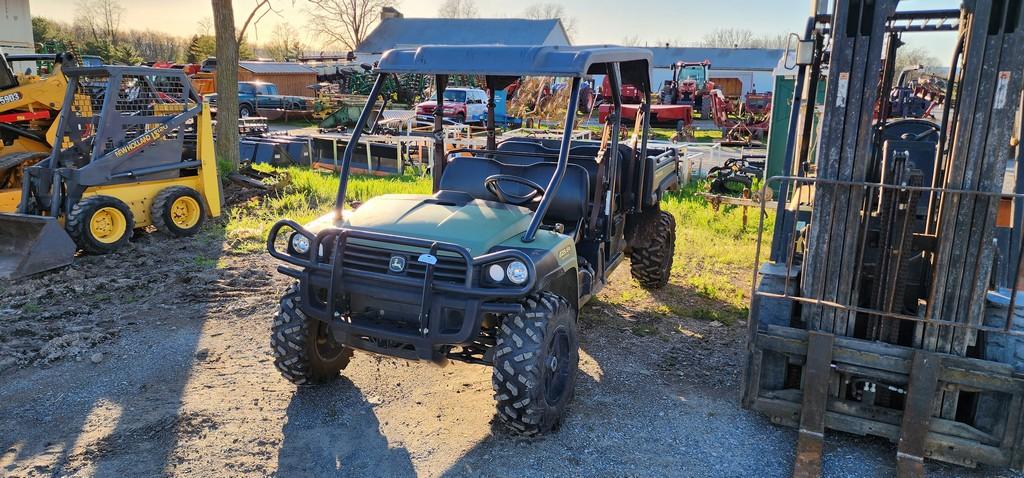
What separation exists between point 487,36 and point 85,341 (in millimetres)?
44931

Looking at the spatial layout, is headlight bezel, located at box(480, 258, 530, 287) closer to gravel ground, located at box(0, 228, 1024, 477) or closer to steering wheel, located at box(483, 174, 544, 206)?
gravel ground, located at box(0, 228, 1024, 477)

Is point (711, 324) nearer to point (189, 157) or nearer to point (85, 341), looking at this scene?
point (85, 341)

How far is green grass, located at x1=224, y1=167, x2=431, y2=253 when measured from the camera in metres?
8.26

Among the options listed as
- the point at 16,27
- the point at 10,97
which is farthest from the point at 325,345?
the point at 16,27

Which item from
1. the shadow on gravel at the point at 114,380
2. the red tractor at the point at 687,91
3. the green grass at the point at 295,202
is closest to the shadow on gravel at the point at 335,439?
the shadow on gravel at the point at 114,380

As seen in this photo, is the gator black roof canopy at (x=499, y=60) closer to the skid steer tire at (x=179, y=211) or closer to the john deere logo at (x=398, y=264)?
the john deere logo at (x=398, y=264)

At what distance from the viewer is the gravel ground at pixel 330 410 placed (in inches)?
140

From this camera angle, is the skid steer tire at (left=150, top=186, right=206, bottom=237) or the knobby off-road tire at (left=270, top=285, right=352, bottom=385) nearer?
the knobby off-road tire at (left=270, top=285, right=352, bottom=385)

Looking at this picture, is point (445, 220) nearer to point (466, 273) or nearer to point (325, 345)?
point (466, 273)

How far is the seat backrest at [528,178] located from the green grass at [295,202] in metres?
3.46

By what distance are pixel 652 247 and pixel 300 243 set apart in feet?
11.2

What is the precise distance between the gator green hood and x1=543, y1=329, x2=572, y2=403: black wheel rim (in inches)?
24.8

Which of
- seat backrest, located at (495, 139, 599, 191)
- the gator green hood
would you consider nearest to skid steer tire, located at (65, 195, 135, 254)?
the gator green hood

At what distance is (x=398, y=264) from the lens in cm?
362
